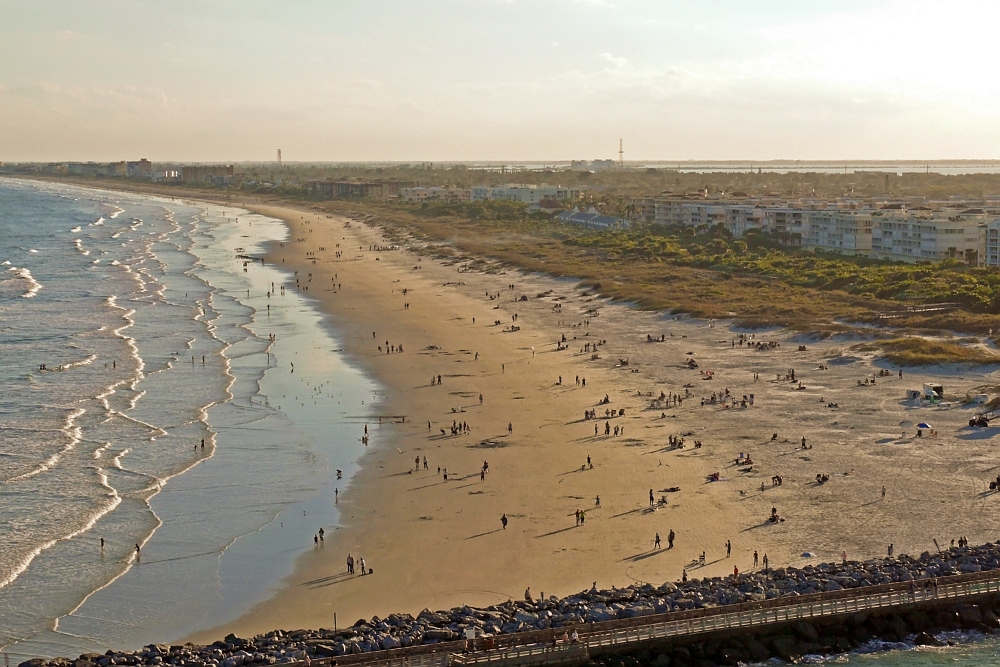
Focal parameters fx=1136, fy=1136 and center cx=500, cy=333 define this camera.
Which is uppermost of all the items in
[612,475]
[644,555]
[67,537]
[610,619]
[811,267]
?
[811,267]

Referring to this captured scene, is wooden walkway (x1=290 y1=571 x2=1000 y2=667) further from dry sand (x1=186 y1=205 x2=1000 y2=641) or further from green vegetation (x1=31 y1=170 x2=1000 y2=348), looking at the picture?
green vegetation (x1=31 y1=170 x2=1000 y2=348)

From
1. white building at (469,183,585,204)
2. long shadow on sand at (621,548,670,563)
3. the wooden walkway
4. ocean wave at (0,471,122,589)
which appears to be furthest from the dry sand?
white building at (469,183,585,204)

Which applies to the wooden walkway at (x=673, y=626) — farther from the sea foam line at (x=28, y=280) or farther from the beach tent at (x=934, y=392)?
the sea foam line at (x=28, y=280)

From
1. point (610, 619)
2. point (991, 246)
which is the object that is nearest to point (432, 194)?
point (991, 246)

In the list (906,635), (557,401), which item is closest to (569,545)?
(906,635)

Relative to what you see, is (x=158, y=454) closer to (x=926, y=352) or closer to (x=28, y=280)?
(x=926, y=352)

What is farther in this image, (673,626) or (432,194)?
(432,194)

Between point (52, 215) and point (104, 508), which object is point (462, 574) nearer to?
point (104, 508)
